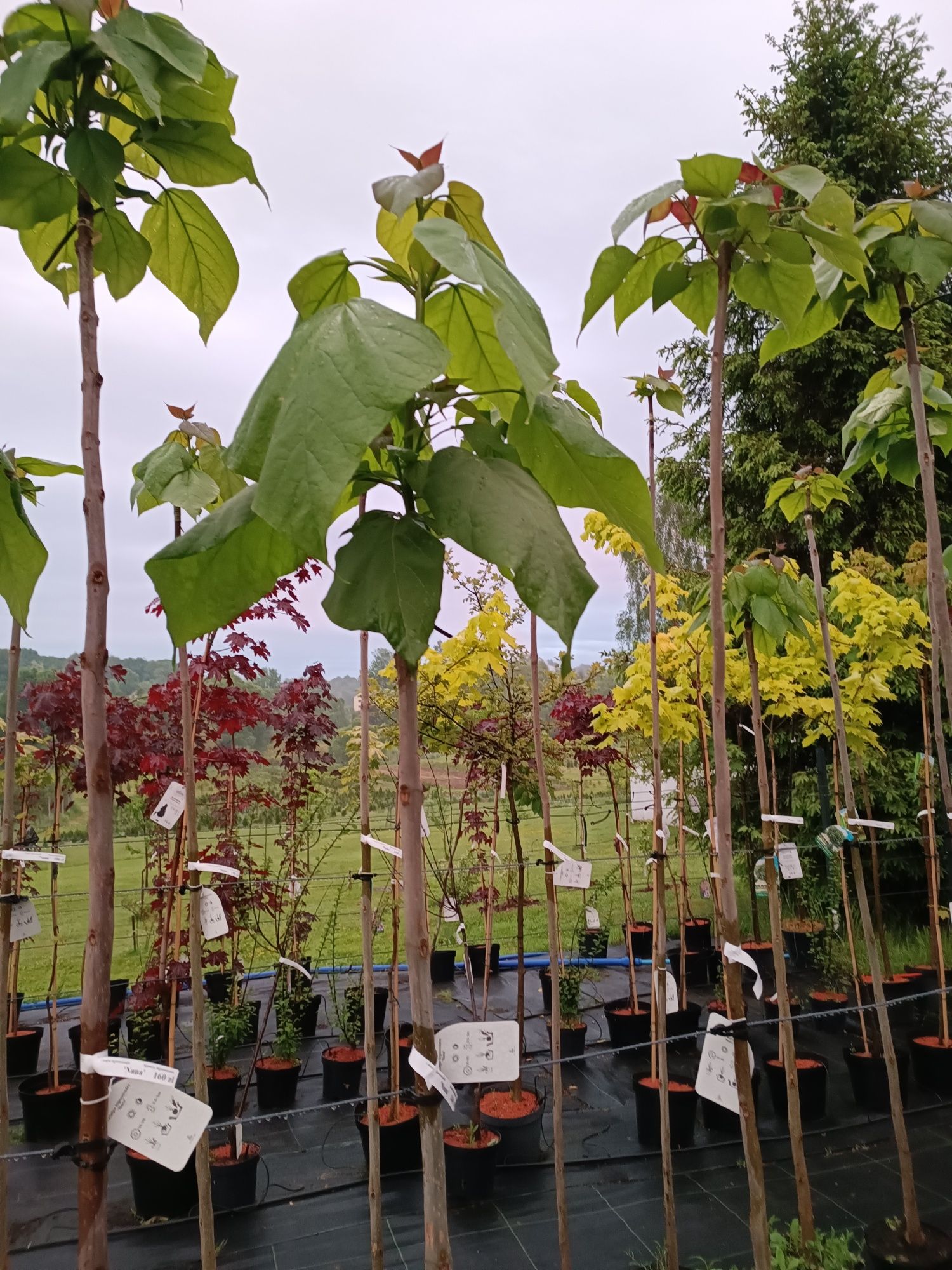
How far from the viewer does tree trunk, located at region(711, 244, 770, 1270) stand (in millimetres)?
1102

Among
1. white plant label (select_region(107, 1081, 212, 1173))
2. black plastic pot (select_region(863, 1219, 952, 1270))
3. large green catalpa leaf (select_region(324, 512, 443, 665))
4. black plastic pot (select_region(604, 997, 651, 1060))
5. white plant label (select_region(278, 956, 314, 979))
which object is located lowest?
black plastic pot (select_region(863, 1219, 952, 1270))

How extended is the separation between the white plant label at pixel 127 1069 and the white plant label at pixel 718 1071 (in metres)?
0.79

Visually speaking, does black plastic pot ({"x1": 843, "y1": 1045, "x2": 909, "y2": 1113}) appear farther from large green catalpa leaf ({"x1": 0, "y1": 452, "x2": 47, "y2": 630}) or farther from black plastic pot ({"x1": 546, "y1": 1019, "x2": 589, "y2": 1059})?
large green catalpa leaf ({"x1": 0, "y1": 452, "x2": 47, "y2": 630})

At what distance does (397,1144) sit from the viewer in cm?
274

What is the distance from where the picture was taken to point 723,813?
1.13m

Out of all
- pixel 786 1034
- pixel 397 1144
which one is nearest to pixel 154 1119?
pixel 786 1034

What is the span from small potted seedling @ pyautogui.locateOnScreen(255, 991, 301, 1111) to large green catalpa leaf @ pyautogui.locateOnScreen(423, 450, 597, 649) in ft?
11.1

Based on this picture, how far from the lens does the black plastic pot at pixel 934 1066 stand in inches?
132

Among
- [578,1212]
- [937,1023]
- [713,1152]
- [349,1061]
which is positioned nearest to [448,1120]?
[349,1061]

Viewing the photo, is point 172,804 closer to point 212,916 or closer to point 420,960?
point 212,916

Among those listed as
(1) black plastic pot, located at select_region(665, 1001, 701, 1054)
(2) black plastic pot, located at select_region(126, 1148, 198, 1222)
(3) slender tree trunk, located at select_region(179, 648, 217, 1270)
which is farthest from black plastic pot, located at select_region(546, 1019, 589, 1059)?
(3) slender tree trunk, located at select_region(179, 648, 217, 1270)

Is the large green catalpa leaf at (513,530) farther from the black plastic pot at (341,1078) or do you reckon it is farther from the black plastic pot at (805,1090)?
the black plastic pot at (341,1078)

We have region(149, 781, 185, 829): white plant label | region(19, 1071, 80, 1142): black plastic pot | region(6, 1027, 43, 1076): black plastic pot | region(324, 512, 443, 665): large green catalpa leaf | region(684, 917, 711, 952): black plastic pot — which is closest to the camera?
region(324, 512, 443, 665): large green catalpa leaf

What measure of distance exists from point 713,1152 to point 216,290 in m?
3.13
